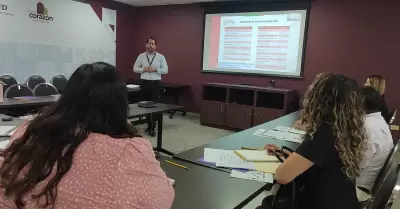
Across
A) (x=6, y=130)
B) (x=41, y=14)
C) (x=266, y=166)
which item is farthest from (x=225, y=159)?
(x=41, y=14)

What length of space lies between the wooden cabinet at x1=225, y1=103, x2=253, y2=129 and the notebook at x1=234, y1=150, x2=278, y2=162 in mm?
3398

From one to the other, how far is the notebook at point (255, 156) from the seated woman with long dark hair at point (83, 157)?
835mm

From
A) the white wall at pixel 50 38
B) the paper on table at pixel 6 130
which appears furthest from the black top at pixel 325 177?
the white wall at pixel 50 38

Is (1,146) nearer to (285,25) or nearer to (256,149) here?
(256,149)

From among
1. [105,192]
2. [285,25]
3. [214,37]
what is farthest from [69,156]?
[214,37]

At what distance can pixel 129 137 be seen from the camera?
92 centimetres

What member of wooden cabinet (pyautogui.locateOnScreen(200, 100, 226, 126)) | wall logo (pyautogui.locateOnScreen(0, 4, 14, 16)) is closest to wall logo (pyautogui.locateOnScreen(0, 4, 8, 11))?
wall logo (pyautogui.locateOnScreen(0, 4, 14, 16))

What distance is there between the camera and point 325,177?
1.34 meters

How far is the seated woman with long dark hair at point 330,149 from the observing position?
130 cm

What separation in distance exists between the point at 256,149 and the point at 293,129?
2.53 feet

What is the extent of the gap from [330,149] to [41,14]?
18.4 ft

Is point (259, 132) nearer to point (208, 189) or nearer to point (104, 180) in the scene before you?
point (208, 189)

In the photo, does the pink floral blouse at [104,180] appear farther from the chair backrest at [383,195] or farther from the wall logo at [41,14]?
the wall logo at [41,14]

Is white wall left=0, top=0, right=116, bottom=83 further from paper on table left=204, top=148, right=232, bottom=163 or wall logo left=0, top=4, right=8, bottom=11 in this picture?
paper on table left=204, top=148, right=232, bottom=163
